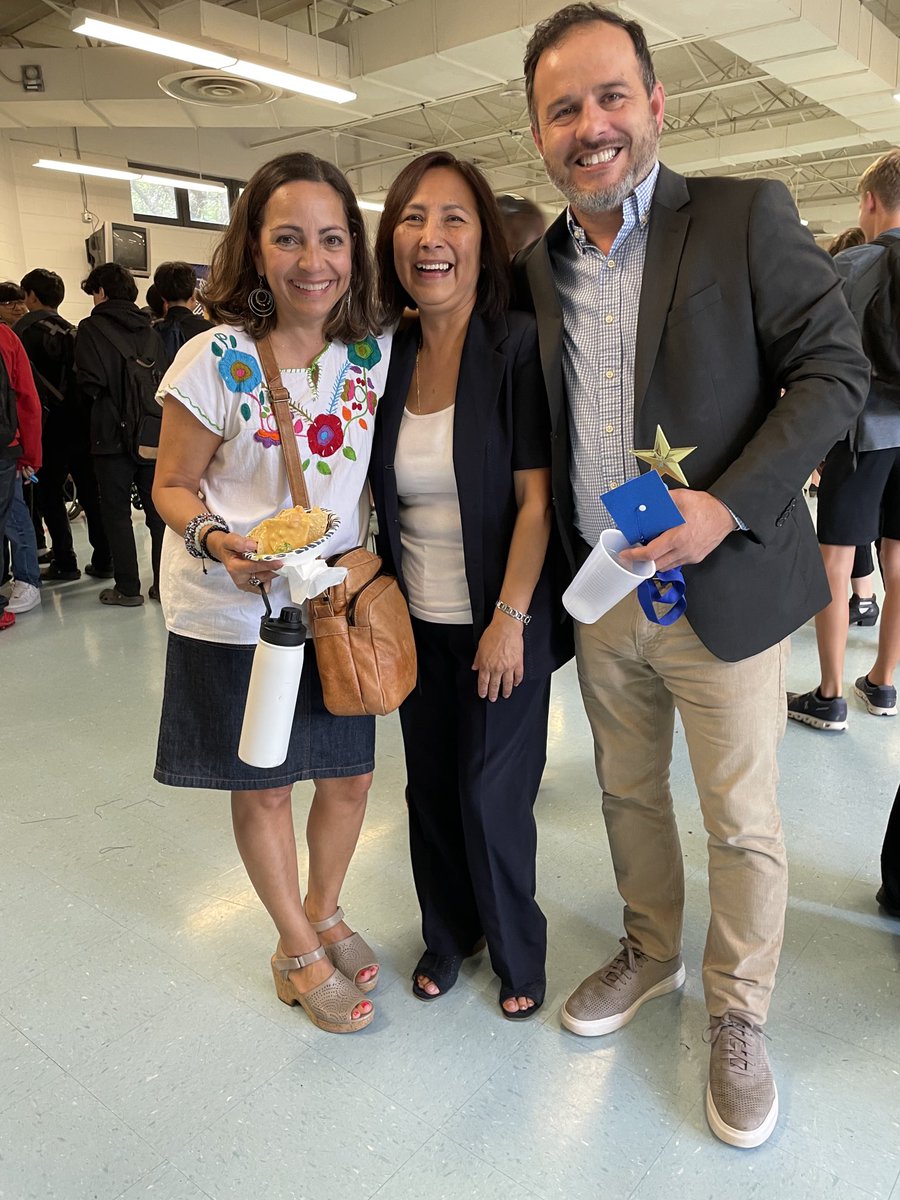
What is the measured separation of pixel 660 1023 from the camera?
1.68 meters

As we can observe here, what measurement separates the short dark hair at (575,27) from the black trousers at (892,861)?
1.57 m

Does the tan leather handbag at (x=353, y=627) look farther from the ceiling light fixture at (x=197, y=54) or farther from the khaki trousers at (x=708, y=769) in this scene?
the ceiling light fixture at (x=197, y=54)

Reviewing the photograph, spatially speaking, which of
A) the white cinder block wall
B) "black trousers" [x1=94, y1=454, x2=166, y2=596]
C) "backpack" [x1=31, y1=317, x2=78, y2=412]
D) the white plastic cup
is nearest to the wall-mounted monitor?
the white cinder block wall

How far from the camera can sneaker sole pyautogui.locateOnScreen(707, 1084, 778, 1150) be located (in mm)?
1393

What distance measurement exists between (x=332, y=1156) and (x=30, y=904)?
3.66 feet

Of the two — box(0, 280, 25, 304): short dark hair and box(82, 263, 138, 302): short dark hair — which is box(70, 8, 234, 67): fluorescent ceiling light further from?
box(82, 263, 138, 302): short dark hair

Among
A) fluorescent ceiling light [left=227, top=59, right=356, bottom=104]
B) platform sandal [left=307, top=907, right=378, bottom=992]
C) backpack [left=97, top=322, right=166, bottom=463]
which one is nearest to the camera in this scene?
platform sandal [left=307, top=907, right=378, bottom=992]

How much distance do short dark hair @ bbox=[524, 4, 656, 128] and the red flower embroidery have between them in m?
0.64

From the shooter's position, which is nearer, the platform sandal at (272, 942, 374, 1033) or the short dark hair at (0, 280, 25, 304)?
the platform sandal at (272, 942, 374, 1033)

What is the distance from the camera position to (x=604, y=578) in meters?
1.24

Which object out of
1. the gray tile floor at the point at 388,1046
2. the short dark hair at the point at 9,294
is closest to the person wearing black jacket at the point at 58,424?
the short dark hair at the point at 9,294

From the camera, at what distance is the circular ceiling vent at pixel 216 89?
7.23 metres

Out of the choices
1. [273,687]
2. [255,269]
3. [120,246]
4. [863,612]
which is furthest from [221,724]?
[120,246]

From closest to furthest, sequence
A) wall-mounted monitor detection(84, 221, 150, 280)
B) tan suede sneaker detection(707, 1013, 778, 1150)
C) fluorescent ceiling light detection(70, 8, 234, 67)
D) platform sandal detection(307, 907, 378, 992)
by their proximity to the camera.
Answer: tan suede sneaker detection(707, 1013, 778, 1150)
platform sandal detection(307, 907, 378, 992)
fluorescent ceiling light detection(70, 8, 234, 67)
wall-mounted monitor detection(84, 221, 150, 280)
